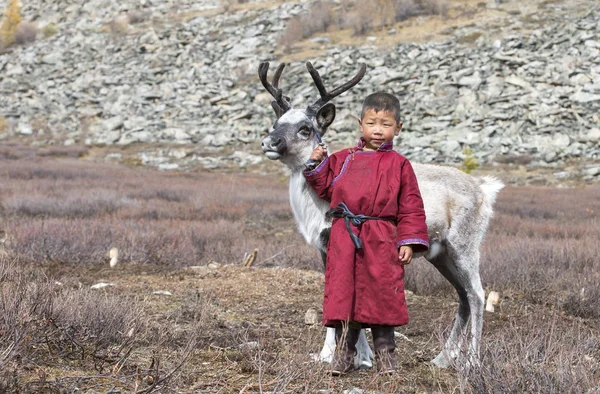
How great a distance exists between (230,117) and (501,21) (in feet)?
51.7

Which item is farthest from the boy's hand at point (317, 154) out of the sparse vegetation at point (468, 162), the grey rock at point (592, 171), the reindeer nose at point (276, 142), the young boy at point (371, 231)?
the grey rock at point (592, 171)

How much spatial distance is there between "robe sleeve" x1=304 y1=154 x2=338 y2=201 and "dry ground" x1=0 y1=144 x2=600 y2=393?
93cm

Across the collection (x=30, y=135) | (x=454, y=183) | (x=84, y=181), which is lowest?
(x=30, y=135)

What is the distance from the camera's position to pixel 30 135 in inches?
1398

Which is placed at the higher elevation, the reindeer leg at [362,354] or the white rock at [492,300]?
the reindeer leg at [362,354]

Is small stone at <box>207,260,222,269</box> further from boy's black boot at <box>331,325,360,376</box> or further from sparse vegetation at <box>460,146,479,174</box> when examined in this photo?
sparse vegetation at <box>460,146,479,174</box>

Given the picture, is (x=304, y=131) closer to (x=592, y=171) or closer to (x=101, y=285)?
(x=101, y=285)

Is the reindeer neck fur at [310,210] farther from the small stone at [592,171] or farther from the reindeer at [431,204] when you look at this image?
the small stone at [592,171]

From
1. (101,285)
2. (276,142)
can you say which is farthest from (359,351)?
(101,285)

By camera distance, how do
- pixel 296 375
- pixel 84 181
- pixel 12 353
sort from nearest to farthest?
1. pixel 12 353
2. pixel 296 375
3. pixel 84 181

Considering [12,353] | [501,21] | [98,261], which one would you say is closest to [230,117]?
[501,21]

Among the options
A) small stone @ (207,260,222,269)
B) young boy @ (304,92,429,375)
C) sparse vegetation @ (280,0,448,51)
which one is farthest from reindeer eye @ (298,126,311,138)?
sparse vegetation @ (280,0,448,51)

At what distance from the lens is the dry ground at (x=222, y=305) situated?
3.07 m

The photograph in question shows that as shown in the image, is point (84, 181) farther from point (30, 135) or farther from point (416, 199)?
point (30, 135)
